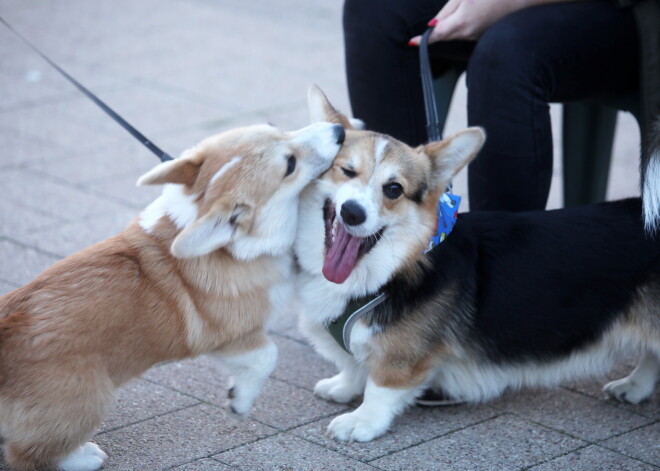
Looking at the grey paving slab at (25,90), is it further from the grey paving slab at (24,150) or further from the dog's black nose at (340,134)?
the dog's black nose at (340,134)

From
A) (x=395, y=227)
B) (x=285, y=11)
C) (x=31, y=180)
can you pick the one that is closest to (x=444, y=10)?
(x=395, y=227)

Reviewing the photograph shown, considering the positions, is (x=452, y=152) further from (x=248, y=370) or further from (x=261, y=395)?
(x=261, y=395)

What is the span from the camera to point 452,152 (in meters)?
2.86

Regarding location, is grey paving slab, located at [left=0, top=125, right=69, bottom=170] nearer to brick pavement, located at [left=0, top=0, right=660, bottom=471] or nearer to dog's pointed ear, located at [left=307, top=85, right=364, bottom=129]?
brick pavement, located at [left=0, top=0, right=660, bottom=471]

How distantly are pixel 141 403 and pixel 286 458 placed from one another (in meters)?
0.64

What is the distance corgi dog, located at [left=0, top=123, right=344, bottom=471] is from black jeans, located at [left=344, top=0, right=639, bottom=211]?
0.72 meters

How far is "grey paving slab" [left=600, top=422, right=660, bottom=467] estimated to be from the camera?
8.86 ft

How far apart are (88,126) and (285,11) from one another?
3.89m

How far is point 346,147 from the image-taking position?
9.30ft

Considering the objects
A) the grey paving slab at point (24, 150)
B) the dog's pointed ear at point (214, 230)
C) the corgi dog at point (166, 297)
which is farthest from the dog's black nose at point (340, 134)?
the grey paving slab at point (24, 150)

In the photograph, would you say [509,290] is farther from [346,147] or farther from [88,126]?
[88,126]

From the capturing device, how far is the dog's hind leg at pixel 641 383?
307 cm

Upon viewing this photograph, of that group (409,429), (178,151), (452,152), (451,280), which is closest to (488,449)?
(409,429)

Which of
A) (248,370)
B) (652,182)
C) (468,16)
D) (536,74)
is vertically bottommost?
(248,370)
